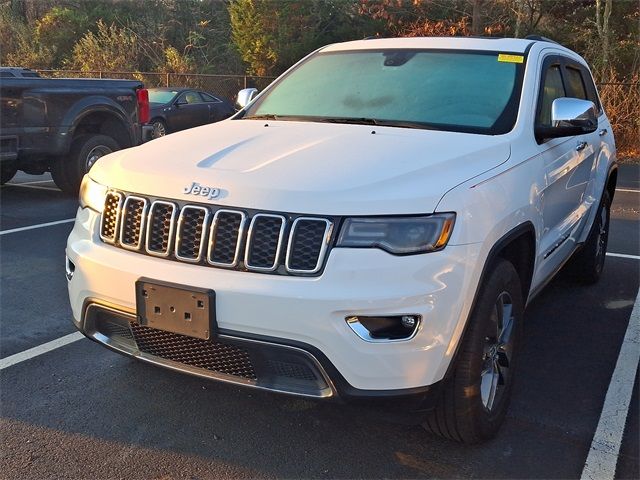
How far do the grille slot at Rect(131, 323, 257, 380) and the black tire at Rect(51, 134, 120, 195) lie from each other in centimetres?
648

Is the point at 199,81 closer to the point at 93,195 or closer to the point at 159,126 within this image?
the point at 159,126

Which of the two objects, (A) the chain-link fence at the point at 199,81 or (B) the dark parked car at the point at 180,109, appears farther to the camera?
(A) the chain-link fence at the point at 199,81

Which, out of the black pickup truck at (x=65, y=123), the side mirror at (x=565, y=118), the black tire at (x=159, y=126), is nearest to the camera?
the side mirror at (x=565, y=118)

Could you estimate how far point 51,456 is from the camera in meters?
2.93

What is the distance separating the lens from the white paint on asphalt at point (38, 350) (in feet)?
12.6

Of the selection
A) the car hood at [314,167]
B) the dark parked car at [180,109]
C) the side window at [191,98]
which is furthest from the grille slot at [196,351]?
the side window at [191,98]

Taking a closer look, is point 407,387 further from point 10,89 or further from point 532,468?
point 10,89

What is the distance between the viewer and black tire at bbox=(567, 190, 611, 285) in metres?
5.29

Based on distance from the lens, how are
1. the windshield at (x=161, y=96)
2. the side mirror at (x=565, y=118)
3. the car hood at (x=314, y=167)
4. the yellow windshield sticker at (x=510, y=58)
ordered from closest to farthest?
the car hood at (x=314, y=167) → the side mirror at (x=565, y=118) → the yellow windshield sticker at (x=510, y=58) → the windshield at (x=161, y=96)

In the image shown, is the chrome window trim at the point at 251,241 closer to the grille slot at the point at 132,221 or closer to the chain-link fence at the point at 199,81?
the grille slot at the point at 132,221

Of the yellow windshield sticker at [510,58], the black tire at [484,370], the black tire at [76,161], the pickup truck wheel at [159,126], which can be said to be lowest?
the pickup truck wheel at [159,126]

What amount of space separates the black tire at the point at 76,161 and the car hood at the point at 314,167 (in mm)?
5750

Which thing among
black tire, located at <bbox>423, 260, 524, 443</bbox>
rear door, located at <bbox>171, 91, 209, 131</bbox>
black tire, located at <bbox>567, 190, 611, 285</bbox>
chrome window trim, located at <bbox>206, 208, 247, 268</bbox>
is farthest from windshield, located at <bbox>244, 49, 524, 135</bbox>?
rear door, located at <bbox>171, 91, 209, 131</bbox>

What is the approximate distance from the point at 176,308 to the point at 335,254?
0.67 m
